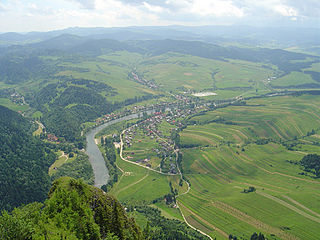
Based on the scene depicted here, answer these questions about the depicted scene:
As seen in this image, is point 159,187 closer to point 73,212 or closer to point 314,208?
point 314,208

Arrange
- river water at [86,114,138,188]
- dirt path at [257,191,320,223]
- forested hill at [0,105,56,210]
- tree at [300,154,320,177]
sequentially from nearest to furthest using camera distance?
dirt path at [257,191,320,223] < forested hill at [0,105,56,210] < river water at [86,114,138,188] < tree at [300,154,320,177]

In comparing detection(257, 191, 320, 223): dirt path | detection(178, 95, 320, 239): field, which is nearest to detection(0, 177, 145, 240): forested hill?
detection(178, 95, 320, 239): field

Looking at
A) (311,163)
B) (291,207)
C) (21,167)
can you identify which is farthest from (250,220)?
(21,167)

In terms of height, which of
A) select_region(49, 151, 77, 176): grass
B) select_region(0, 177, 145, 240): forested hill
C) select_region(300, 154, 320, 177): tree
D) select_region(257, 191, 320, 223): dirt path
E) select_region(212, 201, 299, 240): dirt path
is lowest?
select_region(212, 201, 299, 240): dirt path

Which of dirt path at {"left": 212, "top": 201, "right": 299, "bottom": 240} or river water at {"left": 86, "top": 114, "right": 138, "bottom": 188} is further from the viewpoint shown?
river water at {"left": 86, "top": 114, "right": 138, "bottom": 188}

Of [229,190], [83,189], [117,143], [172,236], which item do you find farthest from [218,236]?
[117,143]

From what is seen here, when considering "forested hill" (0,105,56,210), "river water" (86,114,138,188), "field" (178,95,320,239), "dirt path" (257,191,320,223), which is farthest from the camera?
"river water" (86,114,138,188)

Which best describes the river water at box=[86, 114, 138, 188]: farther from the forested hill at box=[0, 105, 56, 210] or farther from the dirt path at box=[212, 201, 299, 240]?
the dirt path at box=[212, 201, 299, 240]

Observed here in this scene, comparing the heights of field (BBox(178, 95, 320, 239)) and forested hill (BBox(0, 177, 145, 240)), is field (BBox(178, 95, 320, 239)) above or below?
below
